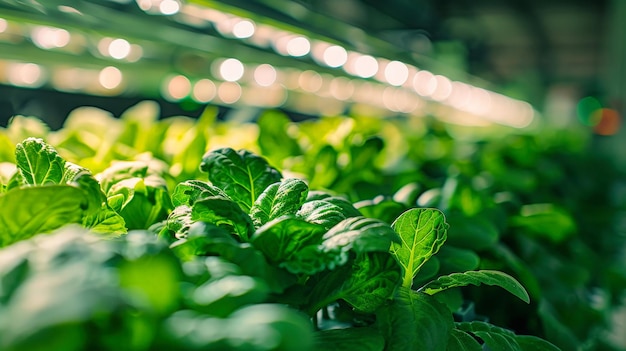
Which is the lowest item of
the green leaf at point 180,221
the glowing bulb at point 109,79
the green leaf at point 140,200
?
the green leaf at point 140,200

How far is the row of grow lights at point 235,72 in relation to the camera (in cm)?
146

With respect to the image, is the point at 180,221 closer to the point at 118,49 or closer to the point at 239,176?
the point at 239,176

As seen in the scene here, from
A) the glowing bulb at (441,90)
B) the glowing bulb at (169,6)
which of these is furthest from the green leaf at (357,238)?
the glowing bulb at (441,90)

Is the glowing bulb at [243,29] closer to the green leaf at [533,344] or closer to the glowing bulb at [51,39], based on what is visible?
the glowing bulb at [51,39]

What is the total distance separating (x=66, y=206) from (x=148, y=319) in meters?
0.15

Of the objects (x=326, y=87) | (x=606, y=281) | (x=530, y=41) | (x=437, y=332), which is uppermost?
(x=530, y=41)

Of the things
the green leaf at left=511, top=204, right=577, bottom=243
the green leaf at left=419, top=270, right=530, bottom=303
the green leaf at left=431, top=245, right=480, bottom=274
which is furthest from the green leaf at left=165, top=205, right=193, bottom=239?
the green leaf at left=511, top=204, right=577, bottom=243

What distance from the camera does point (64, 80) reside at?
243 centimetres

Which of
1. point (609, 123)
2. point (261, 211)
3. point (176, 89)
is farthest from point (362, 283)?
point (609, 123)

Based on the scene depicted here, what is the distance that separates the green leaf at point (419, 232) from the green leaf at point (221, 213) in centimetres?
14

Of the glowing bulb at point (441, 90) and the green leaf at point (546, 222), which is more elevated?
the glowing bulb at point (441, 90)

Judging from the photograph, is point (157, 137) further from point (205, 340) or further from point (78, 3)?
point (205, 340)

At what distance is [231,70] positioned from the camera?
6.69ft

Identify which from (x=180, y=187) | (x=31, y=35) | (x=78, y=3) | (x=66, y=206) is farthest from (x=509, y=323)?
(x=31, y=35)
